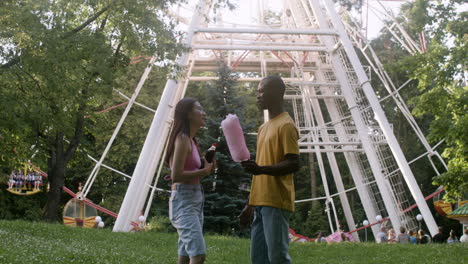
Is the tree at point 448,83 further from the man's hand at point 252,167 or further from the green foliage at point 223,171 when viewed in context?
the man's hand at point 252,167

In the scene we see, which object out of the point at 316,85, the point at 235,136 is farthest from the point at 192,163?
the point at 316,85

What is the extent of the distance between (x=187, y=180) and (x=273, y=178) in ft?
2.75

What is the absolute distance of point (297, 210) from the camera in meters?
38.4

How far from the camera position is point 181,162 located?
4.91 metres

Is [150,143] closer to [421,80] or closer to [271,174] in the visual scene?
[421,80]

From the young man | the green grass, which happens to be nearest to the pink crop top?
the young man

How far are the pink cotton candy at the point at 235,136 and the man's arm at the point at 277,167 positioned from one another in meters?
0.18

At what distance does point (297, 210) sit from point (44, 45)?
29.3 meters

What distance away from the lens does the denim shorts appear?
190 inches

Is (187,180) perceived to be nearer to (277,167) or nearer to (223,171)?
(277,167)

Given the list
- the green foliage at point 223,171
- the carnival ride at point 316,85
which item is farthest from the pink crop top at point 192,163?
the green foliage at point 223,171

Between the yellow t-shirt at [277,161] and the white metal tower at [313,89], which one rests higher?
the white metal tower at [313,89]

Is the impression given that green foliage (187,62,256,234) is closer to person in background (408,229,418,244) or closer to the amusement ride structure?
the amusement ride structure

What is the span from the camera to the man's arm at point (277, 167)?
13.9 feet
